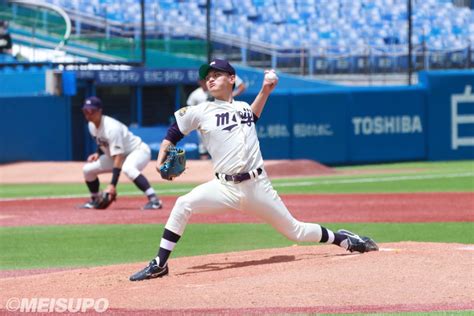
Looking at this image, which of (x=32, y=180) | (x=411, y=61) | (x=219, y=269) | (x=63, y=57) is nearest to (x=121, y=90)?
(x=63, y=57)

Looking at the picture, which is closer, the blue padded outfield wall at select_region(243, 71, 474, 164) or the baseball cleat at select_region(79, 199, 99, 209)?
the baseball cleat at select_region(79, 199, 99, 209)

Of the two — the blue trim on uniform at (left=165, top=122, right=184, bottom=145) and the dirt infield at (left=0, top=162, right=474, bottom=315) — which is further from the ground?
the blue trim on uniform at (left=165, top=122, right=184, bottom=145)

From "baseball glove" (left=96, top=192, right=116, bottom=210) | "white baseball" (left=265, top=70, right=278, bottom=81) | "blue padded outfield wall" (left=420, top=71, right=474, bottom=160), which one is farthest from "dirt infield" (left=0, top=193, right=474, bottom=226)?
"blue padded outfield wall" (left=420, top=71, right=474, bottom=160)

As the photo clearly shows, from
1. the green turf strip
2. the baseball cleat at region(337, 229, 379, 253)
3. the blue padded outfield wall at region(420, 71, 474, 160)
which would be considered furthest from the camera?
the blue padded outfield wall at region(420, 71, 474, 160)

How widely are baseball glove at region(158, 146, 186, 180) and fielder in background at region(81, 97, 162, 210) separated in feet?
18.9

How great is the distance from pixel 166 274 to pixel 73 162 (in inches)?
592

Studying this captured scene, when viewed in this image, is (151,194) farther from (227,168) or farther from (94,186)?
(227,168)

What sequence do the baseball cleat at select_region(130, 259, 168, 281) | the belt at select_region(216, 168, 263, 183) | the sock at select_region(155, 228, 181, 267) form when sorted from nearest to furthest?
the baseball cleat at select_region(130, 259, 168, 281) < the sock at select_region(155, 228, 181, 267) < the belt at select_region(216, 168, 263, 183)

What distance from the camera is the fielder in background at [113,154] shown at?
14.5m

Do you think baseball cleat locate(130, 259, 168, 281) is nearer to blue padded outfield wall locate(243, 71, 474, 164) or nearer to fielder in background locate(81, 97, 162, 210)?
fielder in background locate(81, 97, 162, 210)

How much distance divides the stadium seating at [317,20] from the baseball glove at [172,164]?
65.9 ft

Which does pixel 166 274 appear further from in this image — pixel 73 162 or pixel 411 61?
pixel 411 61

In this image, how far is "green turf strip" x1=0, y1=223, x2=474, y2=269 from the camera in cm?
1088

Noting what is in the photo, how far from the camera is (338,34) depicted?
30.4 meters
